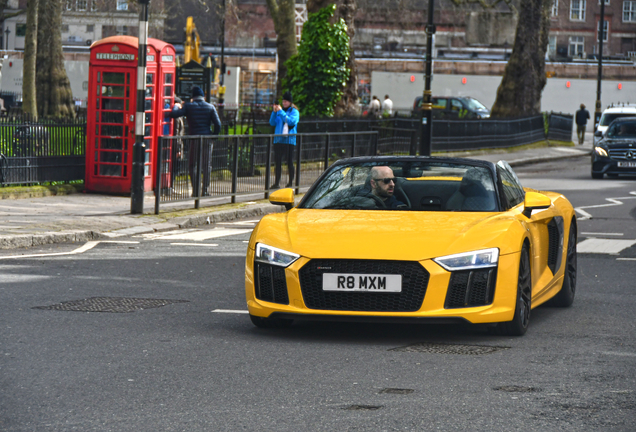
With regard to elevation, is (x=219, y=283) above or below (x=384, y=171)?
below

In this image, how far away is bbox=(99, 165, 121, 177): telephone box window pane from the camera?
1852 centimetres

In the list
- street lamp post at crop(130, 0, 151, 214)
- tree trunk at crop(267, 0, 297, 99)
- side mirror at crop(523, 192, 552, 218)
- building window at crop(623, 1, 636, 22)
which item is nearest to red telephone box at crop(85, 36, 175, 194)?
street lamp post at crop(130, 0, 151, 214)

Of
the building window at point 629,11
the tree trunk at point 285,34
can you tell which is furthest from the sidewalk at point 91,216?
the building window at point 629,11

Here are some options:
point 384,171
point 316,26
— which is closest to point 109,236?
point 384,171

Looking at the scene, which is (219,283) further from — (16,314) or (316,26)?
(316,26)

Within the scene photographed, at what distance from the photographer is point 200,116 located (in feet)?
61.4

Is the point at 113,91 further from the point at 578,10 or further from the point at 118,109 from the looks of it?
the point at 578,10

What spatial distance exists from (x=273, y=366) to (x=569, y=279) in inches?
142

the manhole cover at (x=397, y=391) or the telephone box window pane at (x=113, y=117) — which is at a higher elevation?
the telephone box window pane at (x=113, y=117)

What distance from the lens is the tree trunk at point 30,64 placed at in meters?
33.8

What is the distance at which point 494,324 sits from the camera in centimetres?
734

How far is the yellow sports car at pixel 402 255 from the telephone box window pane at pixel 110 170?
10.8 metres

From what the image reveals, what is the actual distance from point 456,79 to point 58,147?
161ft

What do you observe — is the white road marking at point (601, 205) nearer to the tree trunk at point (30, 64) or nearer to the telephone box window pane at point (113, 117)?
the telephone box window pane at point (113, 117)
